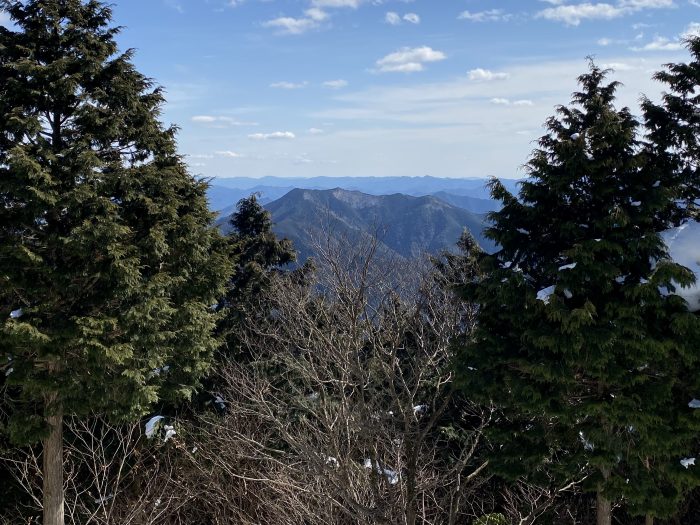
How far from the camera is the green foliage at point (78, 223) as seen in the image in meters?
10.6

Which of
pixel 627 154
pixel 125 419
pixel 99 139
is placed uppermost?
pixel 99 139

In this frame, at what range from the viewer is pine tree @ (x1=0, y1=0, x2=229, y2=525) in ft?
34.8

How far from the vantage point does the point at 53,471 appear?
11.1 meters

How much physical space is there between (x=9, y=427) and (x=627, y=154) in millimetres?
12463

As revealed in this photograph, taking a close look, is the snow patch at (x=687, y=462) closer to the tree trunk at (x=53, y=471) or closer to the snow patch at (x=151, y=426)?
the tree trunk at (x=53, y=471)

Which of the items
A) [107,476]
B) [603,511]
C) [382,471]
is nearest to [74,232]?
[107,476]

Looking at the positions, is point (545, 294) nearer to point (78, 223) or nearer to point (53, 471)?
point (78, 223)

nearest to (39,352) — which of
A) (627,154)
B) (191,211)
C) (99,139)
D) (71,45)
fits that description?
(99,139)

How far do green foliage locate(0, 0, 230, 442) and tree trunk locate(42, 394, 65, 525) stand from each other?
0.31 metres

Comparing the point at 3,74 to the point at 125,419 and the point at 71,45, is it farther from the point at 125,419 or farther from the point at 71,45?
the point at 125,419

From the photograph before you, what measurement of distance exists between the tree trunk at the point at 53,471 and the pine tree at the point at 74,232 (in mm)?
21

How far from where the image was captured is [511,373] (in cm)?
869

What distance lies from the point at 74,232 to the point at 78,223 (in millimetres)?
617

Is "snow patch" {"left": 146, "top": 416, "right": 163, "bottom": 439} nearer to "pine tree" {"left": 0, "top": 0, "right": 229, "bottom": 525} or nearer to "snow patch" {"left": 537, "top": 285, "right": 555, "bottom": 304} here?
"pine tree" {"left": 0, "top": 0, "right": 229, "bottom": 525}
